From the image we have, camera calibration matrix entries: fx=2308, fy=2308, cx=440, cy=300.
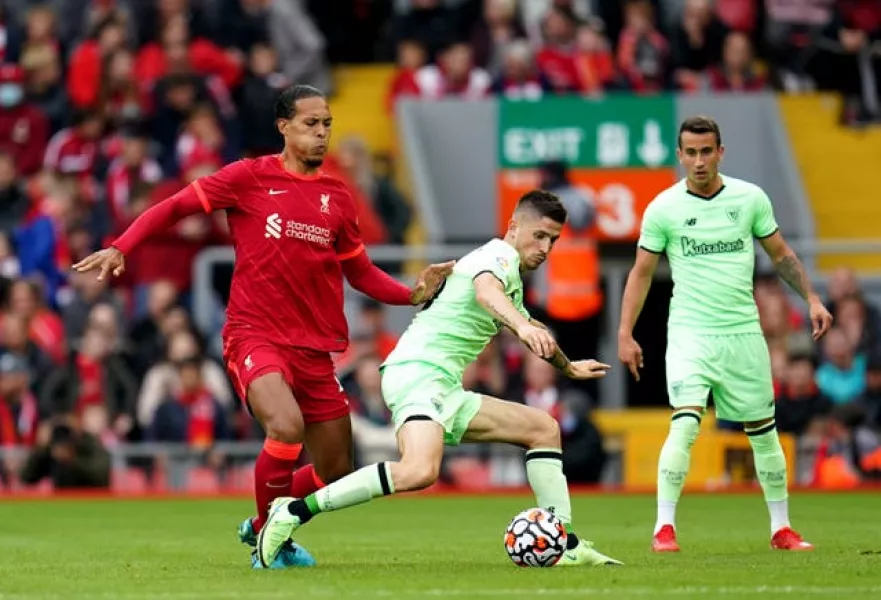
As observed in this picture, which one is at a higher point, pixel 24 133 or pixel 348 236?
pixel 348 236

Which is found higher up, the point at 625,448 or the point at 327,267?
the point at 327,267

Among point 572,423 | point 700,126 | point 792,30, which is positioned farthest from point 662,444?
point 700,126

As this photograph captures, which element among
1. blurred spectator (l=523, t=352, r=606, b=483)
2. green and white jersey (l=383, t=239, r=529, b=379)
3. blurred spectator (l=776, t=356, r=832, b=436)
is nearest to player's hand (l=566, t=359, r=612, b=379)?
green and white jersey (l=383, t=239, r=529, b=379)

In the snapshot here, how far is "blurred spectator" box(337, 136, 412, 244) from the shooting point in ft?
74.2

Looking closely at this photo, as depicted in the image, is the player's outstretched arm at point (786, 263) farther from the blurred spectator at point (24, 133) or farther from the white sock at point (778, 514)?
the blurred spectator at point (24, 133)

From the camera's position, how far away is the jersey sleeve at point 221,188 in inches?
474

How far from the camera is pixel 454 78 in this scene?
963 inches

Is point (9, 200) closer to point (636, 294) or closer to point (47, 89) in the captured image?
point (47, 89)

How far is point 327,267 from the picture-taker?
12.2 m

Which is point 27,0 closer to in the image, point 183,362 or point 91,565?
point 183,362

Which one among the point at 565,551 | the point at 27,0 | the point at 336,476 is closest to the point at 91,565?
the point at 336,476

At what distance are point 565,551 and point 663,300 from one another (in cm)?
1170

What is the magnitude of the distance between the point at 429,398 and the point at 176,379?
31.2 feet

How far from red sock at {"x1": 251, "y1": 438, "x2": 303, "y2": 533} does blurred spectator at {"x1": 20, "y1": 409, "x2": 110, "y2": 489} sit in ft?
28.2
